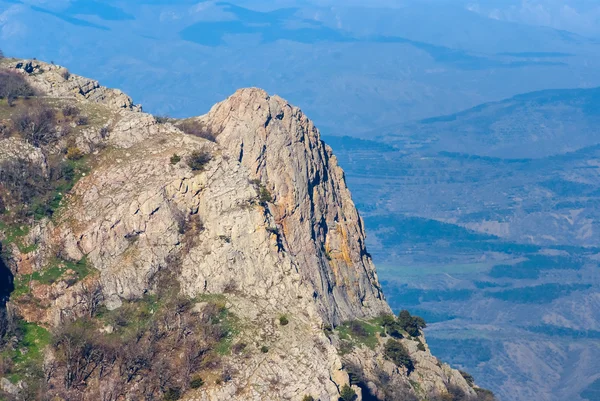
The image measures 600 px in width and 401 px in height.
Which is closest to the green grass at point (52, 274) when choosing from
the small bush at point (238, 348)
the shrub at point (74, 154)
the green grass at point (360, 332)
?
the shrub at point (74, 154)

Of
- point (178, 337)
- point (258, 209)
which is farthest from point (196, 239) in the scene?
point (178, 337)

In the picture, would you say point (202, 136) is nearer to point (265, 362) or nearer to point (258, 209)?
point (258, 209)

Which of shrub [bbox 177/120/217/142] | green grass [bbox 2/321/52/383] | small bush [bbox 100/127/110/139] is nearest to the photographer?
green grass [bbox 2/321/52/383]

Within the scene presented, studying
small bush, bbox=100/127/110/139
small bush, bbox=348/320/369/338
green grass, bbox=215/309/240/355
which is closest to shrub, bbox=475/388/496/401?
small bush, bbox=348/320/369/338

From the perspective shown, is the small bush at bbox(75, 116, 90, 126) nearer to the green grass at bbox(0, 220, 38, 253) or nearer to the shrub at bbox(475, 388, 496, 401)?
the green grass at bbox(0, 220, 38, 253)

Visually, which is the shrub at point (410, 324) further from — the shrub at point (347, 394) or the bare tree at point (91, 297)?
the bare tree at point (91, 297)

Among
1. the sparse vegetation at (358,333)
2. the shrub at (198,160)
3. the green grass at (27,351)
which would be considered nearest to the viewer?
the green grass at (27,351)
